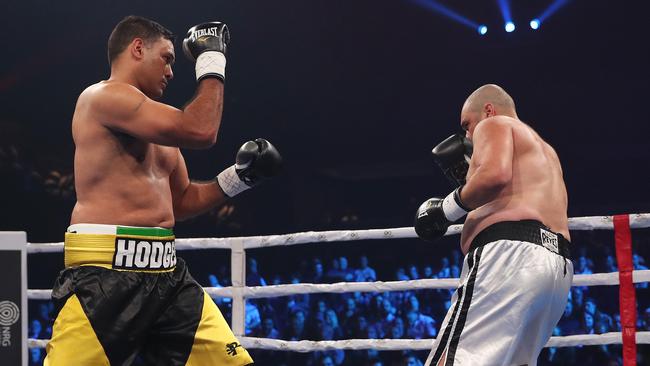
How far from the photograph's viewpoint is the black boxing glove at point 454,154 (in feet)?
9.18

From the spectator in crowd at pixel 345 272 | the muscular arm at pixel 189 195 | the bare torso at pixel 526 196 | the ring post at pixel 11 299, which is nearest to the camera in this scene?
the bare torso at pixel 526 196

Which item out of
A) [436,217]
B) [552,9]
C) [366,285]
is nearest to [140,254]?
[436,217]

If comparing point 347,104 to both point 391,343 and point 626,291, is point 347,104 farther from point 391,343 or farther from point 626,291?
point 626,291

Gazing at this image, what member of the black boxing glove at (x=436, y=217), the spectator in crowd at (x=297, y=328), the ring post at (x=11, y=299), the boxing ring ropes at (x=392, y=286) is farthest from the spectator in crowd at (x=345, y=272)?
the ring post at (x=11, y=299)

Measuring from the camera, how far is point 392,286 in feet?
11.0

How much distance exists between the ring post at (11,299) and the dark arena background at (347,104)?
501 cm

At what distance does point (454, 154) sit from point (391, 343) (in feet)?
3.04

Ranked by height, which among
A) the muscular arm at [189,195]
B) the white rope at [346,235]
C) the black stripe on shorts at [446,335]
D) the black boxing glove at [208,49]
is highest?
the black boxing glove at [208,49]

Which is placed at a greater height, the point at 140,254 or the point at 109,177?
the point at 109,177

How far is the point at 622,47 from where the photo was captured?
29.2 feet

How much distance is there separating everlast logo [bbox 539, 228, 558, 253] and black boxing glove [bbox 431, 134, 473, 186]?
1.66ft

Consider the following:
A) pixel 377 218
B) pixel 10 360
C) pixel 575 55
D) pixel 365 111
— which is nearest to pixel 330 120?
pixel 365 111

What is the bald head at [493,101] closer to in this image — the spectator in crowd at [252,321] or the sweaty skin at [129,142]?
the sweaty skin at [129,142]

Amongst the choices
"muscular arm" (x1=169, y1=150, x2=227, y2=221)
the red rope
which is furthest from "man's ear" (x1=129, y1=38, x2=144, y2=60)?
the red rope
